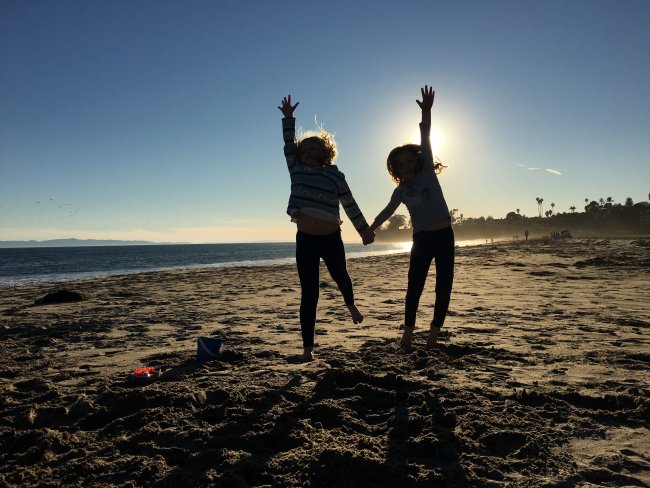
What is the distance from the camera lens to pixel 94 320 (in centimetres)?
633

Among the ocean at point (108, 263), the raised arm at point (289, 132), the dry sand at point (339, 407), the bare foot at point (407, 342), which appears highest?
the raised arm at point (289, 132)

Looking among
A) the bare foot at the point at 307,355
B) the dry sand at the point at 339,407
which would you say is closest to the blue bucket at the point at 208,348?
the dry sand at the point at 339,407

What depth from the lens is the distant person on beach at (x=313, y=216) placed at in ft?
12.3

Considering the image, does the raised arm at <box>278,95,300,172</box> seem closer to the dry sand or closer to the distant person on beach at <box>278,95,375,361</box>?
the distant person on beach at <box>278,95,375,361</box>

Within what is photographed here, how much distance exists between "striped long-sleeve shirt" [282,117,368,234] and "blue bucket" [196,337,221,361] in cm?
137

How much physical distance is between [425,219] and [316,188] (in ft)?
3.51

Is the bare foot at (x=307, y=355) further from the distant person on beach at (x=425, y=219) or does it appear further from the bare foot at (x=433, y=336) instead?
the bare foot at (x=433, y=336)

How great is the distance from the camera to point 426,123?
13.0 ft

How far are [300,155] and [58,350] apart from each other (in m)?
3.34

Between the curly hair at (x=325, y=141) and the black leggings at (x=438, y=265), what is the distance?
1135 mm

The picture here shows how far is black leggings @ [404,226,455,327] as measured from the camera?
383 cm

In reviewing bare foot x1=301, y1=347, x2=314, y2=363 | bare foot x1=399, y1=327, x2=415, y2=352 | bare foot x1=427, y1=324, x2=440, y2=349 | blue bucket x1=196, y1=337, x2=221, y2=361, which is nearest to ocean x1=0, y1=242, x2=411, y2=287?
blue bucket x1=196, y1=337, x2=221, y2=361

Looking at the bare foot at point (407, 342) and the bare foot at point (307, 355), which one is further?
the bare foot at point (407, 342)

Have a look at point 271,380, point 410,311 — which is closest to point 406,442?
point 271,380
